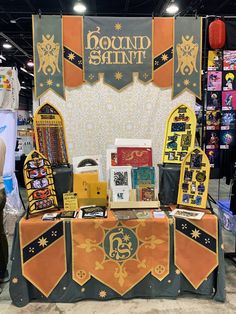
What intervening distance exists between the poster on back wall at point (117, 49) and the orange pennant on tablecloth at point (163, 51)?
0.06 meters

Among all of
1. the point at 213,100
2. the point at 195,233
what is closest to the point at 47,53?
the point at 195,233

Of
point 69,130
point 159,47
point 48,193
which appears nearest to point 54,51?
point 69,130

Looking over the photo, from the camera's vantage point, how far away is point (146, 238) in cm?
226

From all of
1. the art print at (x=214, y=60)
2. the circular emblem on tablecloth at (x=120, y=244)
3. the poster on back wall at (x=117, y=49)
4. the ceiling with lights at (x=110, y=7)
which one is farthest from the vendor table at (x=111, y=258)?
the ceiling with lights at (x=110, y=7)

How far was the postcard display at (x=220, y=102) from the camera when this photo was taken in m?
3.80

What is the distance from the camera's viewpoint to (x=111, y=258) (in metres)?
2.25

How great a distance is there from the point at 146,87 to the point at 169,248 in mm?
1603

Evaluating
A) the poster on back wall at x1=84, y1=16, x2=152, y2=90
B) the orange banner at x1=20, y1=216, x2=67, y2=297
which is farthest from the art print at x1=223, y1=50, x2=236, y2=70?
the orange banner at x1=20, y1=216, x2=67, y2=297

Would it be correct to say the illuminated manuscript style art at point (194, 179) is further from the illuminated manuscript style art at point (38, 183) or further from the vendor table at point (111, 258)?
the illuminated manuscript style art at point (38, 183)

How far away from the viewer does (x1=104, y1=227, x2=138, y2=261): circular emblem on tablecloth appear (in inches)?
88.4

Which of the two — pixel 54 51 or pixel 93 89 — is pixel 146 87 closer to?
pixel 93 89

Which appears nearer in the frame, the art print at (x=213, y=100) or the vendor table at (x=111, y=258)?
the vendor table at (x=111, y=258)

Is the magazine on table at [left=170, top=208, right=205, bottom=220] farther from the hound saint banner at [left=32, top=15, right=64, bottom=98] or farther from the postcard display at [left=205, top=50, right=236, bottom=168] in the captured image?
the hound saint banner at [left=32, top=15, right=64, bottom=98]

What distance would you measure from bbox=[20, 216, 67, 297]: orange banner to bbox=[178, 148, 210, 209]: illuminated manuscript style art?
39.6 inches
